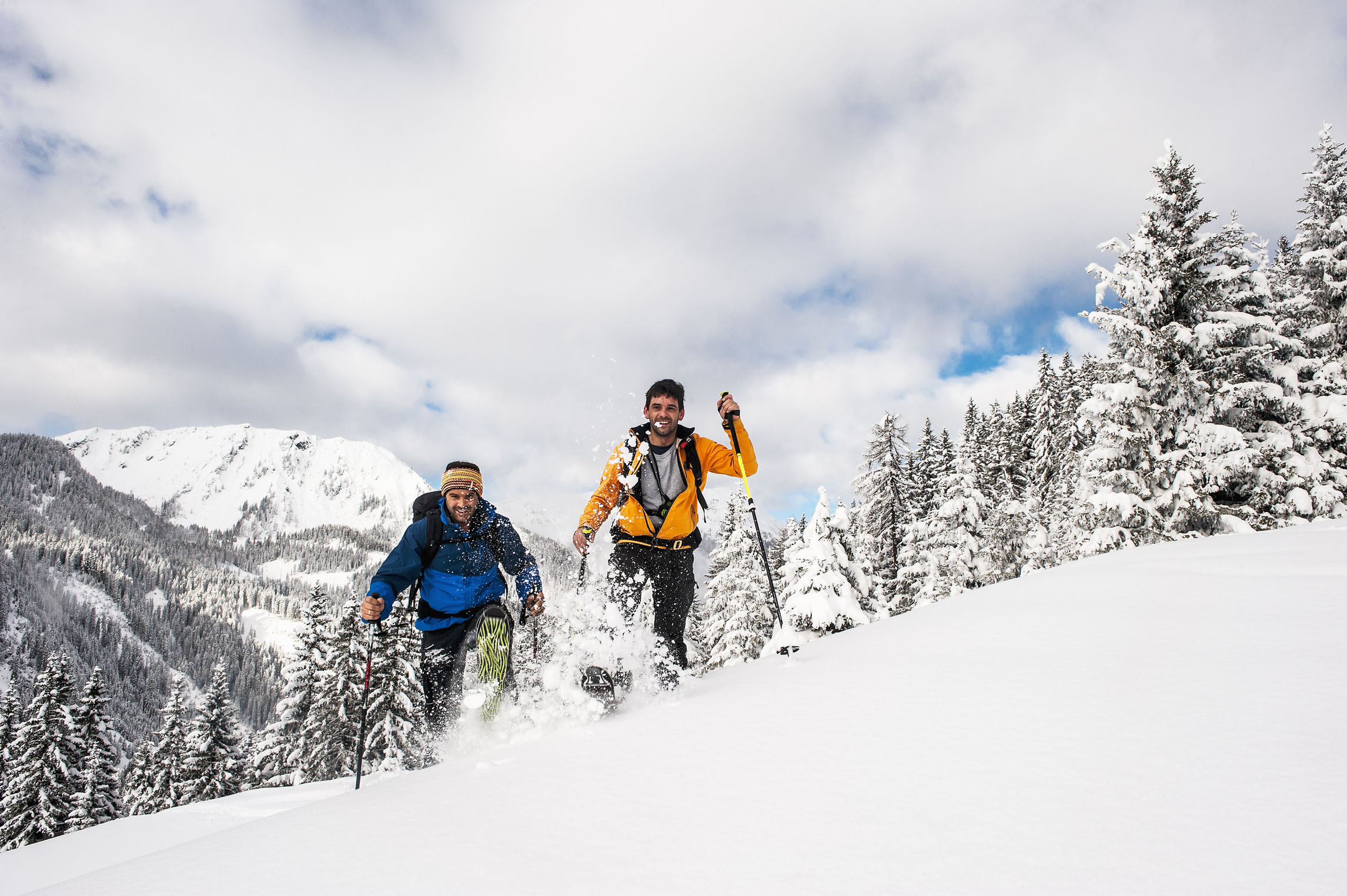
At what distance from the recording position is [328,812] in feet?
8.18

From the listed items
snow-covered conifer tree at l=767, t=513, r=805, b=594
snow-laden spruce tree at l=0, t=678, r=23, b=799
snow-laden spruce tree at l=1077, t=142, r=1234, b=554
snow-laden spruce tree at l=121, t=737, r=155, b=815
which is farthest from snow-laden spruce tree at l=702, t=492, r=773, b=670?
snow-laden spruce tree at l=0, t=678, r=23, b=799

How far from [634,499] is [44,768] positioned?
1370 inches

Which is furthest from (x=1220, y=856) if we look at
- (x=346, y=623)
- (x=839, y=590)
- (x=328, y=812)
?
(x=346, y=623)

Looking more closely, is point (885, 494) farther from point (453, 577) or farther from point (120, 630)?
point (120, 630)

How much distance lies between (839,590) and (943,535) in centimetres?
864

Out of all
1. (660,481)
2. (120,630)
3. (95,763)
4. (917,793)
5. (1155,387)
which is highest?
(1155,387)

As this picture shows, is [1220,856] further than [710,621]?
No

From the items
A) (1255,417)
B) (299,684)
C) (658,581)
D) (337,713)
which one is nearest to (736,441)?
(658,581)

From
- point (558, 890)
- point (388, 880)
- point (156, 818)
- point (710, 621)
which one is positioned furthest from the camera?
point (710, 621)

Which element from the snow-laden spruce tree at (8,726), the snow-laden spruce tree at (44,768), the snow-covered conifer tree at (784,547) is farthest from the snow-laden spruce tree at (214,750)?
the snow-covered conifer tree at (784,547)

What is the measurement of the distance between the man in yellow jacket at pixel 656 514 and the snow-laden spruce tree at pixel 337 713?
22.1m

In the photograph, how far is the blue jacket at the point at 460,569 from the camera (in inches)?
217

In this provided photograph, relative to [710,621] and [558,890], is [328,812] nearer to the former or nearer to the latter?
[558,890]

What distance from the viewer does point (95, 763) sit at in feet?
89.3
